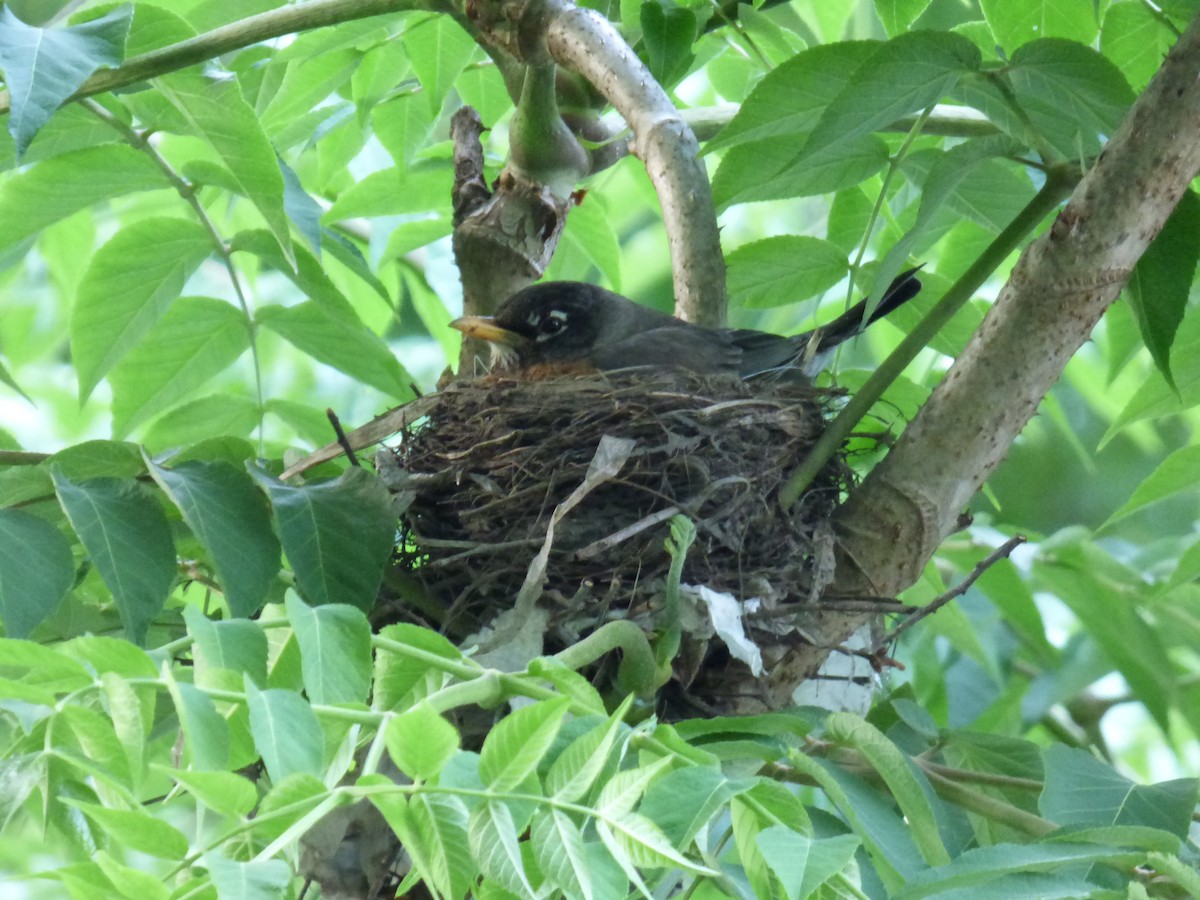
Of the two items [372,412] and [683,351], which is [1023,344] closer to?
[683,351]

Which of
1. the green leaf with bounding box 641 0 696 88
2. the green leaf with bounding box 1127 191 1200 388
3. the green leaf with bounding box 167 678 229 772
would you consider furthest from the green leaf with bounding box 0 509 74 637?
the green leaf with bounding box 1127 191 1200 388

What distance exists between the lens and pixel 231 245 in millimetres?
2740

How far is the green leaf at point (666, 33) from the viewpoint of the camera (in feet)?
8.76

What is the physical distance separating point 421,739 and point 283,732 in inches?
5.0

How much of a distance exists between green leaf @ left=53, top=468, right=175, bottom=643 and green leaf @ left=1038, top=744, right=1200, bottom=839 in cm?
124

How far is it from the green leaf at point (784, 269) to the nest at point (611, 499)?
0.70 feet

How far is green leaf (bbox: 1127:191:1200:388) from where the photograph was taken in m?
2.21

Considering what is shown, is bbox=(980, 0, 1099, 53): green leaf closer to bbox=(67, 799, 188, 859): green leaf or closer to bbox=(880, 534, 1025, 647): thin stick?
bbox=(880, 534, 1025, 647): thin stick

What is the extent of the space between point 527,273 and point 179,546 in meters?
1.20

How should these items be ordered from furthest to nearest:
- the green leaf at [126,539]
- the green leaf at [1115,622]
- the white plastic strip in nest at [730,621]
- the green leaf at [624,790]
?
1. the green leaf at [1115,622]
2. the white plastic strip in nest at [730,621]
3. the green leaf at [126,539]
4. the green leaf at [624,790]

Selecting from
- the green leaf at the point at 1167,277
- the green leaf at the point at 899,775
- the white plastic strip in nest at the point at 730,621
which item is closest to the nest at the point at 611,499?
the white plastic strip in nest at the point at 730,621

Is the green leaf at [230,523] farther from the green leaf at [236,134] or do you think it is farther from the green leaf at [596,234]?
the green leaf at [596,234]

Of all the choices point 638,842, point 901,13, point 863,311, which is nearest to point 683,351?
point 863,311

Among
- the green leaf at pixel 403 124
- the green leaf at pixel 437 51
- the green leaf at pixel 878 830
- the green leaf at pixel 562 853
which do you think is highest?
the green leaf at pixel 437 51
